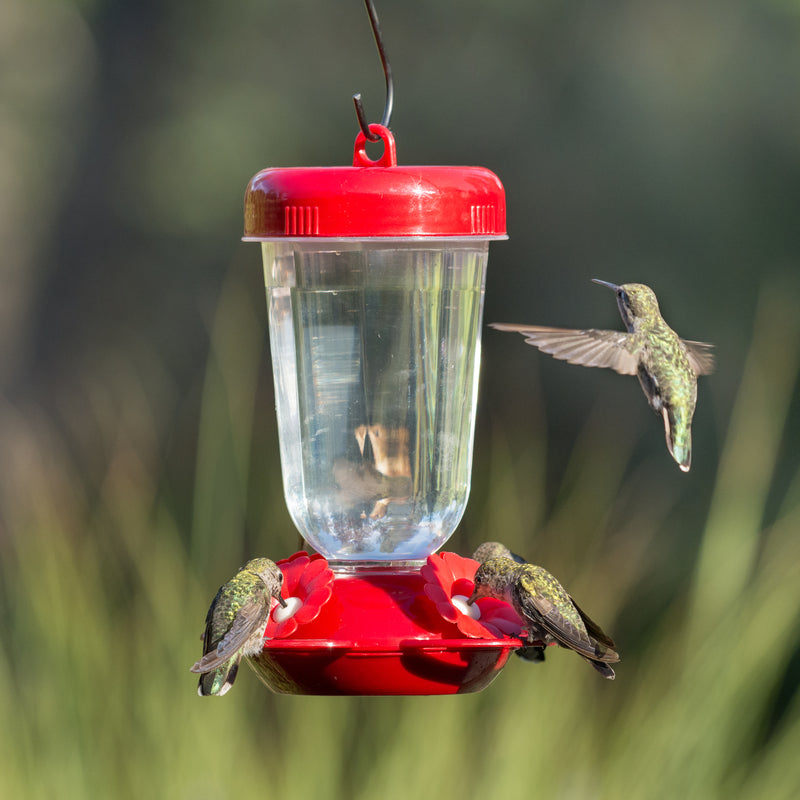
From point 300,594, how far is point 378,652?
31cm

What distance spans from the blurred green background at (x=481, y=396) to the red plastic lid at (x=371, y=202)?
2191 millimetres

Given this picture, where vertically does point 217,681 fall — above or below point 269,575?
below

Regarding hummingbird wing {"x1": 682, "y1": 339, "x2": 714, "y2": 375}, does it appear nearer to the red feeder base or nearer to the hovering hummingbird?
the hovering hummingbird

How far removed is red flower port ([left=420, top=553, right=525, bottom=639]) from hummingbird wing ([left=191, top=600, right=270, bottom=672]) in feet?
1.25

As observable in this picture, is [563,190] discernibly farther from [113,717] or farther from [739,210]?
[113,717]

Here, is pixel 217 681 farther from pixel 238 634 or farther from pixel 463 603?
pixel 463 603

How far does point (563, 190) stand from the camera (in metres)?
8.59

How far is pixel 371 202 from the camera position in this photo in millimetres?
2795

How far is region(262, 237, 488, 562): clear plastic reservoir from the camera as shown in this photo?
330 centimetres

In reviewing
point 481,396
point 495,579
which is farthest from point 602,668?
point 481,396

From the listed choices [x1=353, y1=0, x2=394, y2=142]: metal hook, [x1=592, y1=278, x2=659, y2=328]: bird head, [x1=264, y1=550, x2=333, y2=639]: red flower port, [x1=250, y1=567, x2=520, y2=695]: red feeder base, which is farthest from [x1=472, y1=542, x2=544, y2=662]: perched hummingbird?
[x1=353, y1=0, x2=394, y2=142]: metal hook

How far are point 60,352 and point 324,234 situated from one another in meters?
7.17

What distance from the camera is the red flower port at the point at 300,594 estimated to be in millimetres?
2824

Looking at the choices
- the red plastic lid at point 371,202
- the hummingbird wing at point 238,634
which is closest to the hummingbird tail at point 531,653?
the hummingbird wing at point 238,634
